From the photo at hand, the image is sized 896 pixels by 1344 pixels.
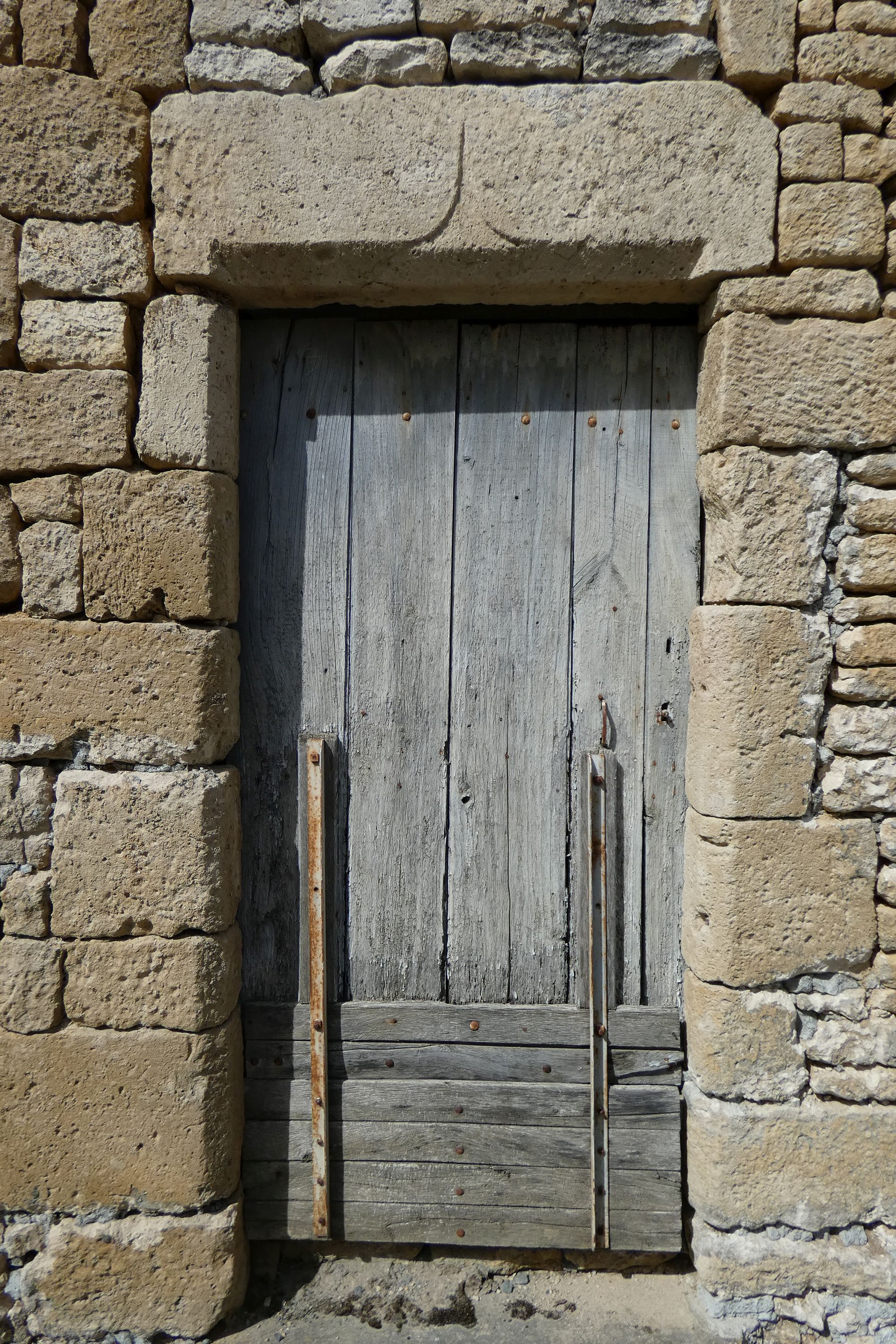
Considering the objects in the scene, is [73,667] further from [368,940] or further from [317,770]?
[368,940]

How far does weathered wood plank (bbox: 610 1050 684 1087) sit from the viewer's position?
6.28ft

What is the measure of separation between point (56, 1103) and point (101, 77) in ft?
7.80

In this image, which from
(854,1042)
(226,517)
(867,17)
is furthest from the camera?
(226,517)

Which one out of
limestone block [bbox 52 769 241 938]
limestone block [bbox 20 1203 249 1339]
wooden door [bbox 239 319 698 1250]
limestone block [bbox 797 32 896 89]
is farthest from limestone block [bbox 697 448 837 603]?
limestone block [bbox 20 1203 249 1339]

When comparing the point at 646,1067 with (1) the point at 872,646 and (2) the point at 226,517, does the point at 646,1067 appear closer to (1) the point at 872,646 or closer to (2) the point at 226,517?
(1) the point at 872,646

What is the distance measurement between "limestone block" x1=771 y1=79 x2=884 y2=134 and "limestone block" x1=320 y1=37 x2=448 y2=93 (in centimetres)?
60

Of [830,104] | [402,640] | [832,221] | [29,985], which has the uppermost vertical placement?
[830,104]

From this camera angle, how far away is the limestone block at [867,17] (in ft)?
5.32

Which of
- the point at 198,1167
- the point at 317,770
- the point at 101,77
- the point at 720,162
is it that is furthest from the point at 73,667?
the point at 720,162

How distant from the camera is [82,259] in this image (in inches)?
68.2

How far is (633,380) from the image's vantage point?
6.36 ft

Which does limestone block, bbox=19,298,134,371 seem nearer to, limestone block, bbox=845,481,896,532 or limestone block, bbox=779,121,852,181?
limestone block, bbox=779,121,852,181

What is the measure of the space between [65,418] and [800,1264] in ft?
8.49

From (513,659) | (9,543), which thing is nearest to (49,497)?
(9,543)
